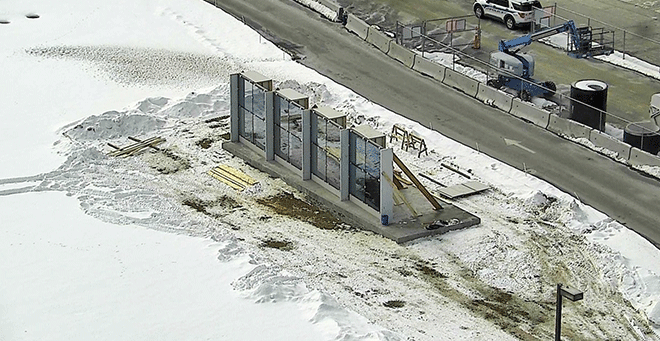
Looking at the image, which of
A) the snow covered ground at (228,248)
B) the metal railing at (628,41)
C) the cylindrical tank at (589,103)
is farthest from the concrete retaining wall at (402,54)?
the cylindrical tank at (589,103)

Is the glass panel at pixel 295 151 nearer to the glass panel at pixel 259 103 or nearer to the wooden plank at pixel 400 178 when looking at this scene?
the glass panel at pixel 259 103

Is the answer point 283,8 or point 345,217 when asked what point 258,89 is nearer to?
point 345,217

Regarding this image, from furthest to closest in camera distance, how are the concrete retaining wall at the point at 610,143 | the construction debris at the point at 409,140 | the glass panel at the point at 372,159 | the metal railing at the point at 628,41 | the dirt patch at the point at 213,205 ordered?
the metal railing at the point at 628,41 < the construction debris at the point at 409,140 < the concrete retaining wall at the point at 610,143 < the dirt patch at the point at 213,205 < the glass panel at the point at 372,159

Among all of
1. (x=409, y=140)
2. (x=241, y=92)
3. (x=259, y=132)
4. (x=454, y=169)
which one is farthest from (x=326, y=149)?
(x=409, y=140)

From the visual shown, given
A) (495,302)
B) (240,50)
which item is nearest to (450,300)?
(495,302)

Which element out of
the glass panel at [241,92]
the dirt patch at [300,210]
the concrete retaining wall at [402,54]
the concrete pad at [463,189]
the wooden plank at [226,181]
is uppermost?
the glass panel at [241,92]

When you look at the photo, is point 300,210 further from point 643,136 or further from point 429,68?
point 429,68
